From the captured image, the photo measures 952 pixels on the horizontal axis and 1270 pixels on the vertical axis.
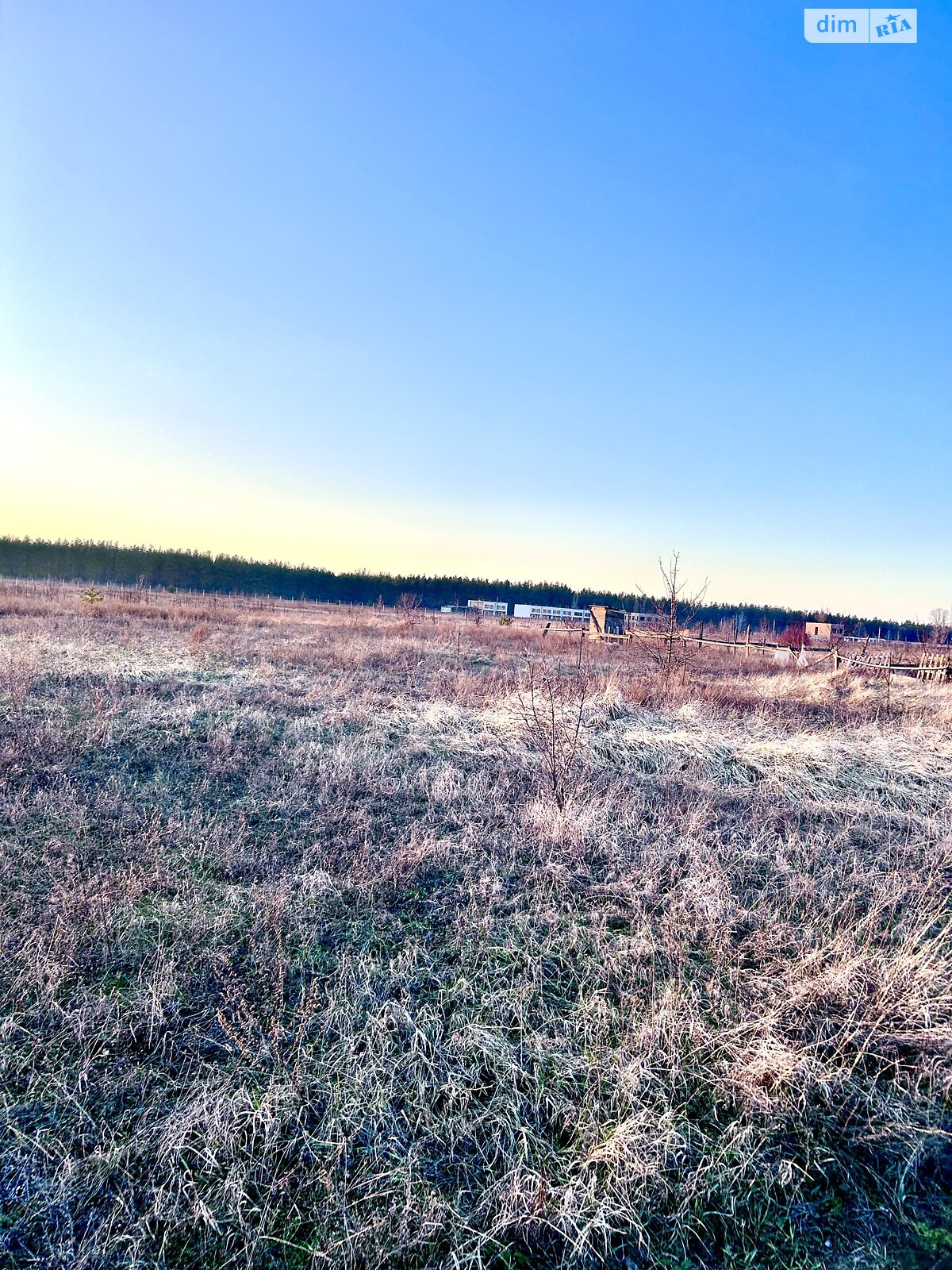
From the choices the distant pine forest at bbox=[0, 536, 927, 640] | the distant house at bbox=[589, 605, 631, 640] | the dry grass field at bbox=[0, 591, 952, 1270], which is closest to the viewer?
the dry grass field at bbox=[0, 591, 952, 1270]

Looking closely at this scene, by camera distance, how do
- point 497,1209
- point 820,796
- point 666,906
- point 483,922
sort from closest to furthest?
point 497,1209 → point 483,922 → point 666,906 → point 820,796

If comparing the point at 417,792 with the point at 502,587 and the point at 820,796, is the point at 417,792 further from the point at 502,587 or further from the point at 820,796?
the point at 502,587

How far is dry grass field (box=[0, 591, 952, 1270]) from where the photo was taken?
187cm

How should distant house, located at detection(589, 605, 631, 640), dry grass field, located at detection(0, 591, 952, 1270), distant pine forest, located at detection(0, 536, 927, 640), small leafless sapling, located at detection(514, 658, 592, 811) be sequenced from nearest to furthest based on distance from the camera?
dry grass field, located at detection(0, 591, 952, 1270) < small leafless sapling, located at detection(514, 658, 592, 811) < distant house, located at detection(589, 605, 631, 640) < distant pine forest, located at detection(0, 536, 927, 640)

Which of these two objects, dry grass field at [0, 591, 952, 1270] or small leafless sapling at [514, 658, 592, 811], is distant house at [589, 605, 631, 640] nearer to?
small leafless sapling at [514, 658, 592, 811]

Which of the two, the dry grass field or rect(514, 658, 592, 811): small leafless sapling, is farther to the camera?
rect(514, 658, 592, 811): small leafless sapling

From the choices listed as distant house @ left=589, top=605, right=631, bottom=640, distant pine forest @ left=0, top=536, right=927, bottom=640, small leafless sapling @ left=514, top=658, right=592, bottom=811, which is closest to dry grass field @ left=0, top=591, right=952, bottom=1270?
small leafless sapling @ left=514, top=658, right=592, bottom=811

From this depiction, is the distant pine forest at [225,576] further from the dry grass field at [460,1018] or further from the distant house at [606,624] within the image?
the dry grass field at [460,1018]

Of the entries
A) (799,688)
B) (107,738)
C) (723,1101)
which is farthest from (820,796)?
(107,738)

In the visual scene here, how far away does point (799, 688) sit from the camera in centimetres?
1215

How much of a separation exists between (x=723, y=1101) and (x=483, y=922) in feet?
4.86

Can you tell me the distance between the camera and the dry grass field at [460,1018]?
187 centimetres

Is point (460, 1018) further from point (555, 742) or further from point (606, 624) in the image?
point (606, 624)

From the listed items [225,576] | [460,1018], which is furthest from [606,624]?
[225,576]
